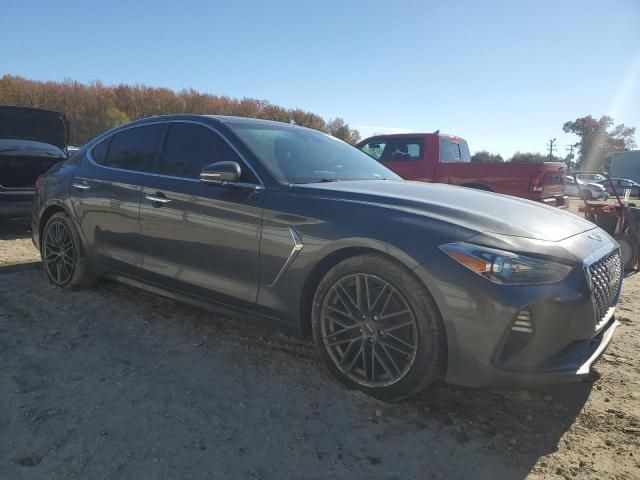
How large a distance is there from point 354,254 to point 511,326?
92 centimetres

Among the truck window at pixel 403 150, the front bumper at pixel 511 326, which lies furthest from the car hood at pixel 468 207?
the truck window at pixel 403 150

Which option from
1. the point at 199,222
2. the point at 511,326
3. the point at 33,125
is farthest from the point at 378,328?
the point at 33,125

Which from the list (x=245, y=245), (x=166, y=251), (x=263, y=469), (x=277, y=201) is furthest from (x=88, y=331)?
(x=263, y=469)

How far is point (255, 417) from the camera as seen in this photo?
2.55 metres

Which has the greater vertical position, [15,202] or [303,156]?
[303,156]

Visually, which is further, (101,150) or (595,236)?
(101,150)

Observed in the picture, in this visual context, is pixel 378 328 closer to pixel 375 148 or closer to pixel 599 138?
pixel 375 148

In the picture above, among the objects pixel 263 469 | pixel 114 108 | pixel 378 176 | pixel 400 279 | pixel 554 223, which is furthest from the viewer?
pixel 114 108

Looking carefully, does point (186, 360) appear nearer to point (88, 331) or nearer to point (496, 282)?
point (88, 331)

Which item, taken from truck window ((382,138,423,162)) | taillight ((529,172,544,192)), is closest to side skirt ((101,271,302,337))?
taillight ((529,172,544,192))

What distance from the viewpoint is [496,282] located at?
2346mm

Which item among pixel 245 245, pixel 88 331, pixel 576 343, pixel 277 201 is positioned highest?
pixel 277 201

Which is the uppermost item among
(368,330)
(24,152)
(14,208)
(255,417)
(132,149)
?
(132,149)

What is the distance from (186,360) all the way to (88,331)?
0.96 m
